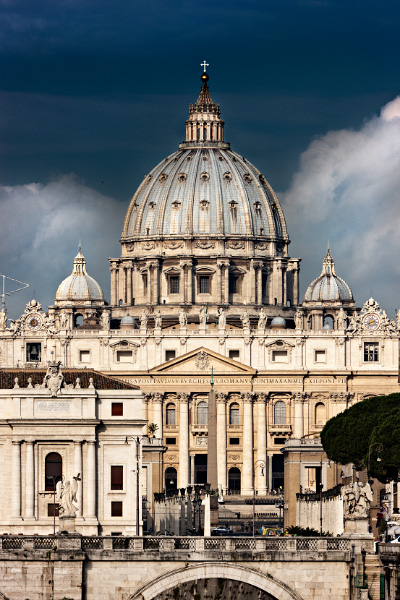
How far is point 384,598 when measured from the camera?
303 feet

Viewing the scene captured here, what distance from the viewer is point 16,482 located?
126 meters

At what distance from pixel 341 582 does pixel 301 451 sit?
7108 centimetres

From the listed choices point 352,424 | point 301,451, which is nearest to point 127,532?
point 352,424

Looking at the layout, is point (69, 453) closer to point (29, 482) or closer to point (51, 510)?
point (29, 482)

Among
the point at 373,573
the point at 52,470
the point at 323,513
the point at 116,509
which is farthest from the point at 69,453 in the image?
the point at 373,573

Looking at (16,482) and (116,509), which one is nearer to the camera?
(16,482)

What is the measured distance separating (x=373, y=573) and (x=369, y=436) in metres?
48.5

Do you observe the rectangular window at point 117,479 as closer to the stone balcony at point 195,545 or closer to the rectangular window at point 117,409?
the rectangular window at point 117,409

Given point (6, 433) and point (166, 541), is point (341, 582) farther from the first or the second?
point (6, 433)

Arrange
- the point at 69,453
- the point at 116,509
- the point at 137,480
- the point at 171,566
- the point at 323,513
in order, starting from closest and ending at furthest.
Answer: the point at 171,566 → the point at 323,513 → the point at 116,509 → the point at 137,480 → the point at 69,453

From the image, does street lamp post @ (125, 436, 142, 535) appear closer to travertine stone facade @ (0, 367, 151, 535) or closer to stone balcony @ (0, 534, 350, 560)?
travertine stone facade @ (0, 367, 151, 535)

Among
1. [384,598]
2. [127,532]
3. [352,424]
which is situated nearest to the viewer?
[384,598]

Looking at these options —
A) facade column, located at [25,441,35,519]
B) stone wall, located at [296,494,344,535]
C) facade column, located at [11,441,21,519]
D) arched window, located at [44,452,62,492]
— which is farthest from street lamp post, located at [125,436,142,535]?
stone wall, located at [296,494,344,535]

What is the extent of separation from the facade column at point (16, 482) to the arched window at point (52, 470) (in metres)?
1.57
